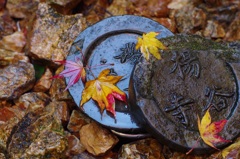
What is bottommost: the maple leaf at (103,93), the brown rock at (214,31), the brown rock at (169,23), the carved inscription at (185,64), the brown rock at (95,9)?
the maple leaf at (103,93)

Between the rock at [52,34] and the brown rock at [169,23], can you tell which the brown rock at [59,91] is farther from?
the brown rock at [169,23]

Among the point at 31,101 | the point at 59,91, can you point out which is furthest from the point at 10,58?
the point at 59,91

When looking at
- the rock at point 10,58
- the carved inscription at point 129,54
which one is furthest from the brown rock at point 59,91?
the carved inscription at point 129,54

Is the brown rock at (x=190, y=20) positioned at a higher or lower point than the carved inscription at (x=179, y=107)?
higher

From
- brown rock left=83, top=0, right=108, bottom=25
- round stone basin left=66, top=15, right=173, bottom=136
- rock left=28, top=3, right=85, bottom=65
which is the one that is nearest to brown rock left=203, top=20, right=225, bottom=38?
round stone basin left=66, top=15, right=173, bottom=136

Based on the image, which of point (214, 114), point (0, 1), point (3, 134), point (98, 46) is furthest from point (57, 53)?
point (214, 114)

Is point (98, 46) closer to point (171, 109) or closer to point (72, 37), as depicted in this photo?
point (72, 37)
